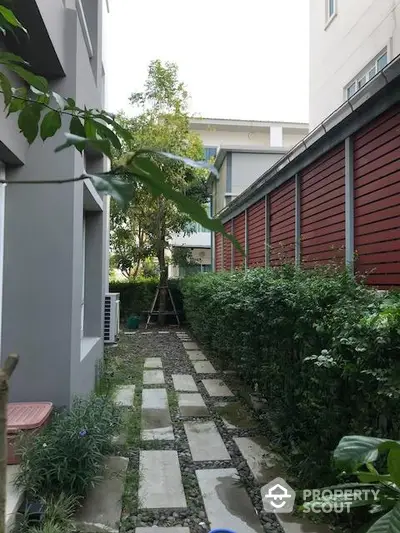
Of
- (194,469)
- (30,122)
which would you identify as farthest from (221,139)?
(30,122)

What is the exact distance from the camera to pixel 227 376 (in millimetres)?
6621

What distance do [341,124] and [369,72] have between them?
11.7 ft

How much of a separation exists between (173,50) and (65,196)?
428 inches

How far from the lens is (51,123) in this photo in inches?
37.8

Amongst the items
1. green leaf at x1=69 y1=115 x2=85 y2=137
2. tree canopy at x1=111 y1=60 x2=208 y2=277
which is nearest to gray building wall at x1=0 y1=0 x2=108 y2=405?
green leaf at x1=69 y1=115 x2=85 y2=137

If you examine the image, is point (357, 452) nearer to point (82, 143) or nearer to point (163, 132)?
point (82, 143)

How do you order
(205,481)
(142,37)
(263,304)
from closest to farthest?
1. (205,481)
2. (263,304)
3. (142,37)

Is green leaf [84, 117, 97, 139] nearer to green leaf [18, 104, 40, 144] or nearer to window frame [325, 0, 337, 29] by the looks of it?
green leaf [18, 104, 40, 144]

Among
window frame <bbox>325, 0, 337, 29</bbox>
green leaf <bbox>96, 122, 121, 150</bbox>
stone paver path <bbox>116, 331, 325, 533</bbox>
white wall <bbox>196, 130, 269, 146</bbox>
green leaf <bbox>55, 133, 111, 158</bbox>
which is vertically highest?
white wall <bbox>196, 130, 269, 146</bbox>

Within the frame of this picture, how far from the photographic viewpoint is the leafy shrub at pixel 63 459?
275 centimetres

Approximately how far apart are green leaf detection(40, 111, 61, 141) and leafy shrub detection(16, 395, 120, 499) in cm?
245

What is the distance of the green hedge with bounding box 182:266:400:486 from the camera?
2139 millimetres

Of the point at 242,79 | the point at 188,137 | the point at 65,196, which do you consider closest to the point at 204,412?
the point at 65,196

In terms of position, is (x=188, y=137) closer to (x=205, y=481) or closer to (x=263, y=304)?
(x=263, y=304)
